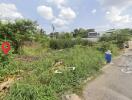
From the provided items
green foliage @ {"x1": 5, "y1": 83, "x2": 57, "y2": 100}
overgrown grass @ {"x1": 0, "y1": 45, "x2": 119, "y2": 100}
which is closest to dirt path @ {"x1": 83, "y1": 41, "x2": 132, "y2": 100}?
overgrown grass @ {"x1": 0, "y1": 45, "x2": 119, "y2": 100}

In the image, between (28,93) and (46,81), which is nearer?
(28,93)

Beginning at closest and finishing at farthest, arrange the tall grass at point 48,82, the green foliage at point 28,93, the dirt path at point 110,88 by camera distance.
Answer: the green foliage at point 28,93, the tall grass at point 48,82, the dirt path at point 110,88

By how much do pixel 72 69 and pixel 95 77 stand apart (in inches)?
63.7

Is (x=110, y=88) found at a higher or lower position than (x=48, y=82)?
lower

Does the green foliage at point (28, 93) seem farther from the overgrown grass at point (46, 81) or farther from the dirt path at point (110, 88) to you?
the dirt path at point (110, 88)

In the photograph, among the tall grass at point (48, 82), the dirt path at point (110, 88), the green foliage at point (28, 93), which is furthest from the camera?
the dirt path at point (110, 88)

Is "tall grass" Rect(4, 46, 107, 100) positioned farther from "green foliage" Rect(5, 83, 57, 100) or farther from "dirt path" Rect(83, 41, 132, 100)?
"dirt path" Rect(83, 41, 132, 100)

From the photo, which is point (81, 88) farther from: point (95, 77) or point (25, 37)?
point (25, 37)

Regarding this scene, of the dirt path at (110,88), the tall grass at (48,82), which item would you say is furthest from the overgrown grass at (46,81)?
the dirt path at (110,88)

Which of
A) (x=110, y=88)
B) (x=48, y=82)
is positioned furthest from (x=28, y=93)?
(x=110, y=88)

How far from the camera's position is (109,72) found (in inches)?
366

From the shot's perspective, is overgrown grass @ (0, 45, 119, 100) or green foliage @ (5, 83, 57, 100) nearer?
green foliage @ (5, 83, 57, 100)

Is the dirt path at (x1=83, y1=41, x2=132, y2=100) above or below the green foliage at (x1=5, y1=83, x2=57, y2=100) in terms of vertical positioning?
below

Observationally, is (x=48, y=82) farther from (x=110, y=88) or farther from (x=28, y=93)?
(x=110, y=88)
